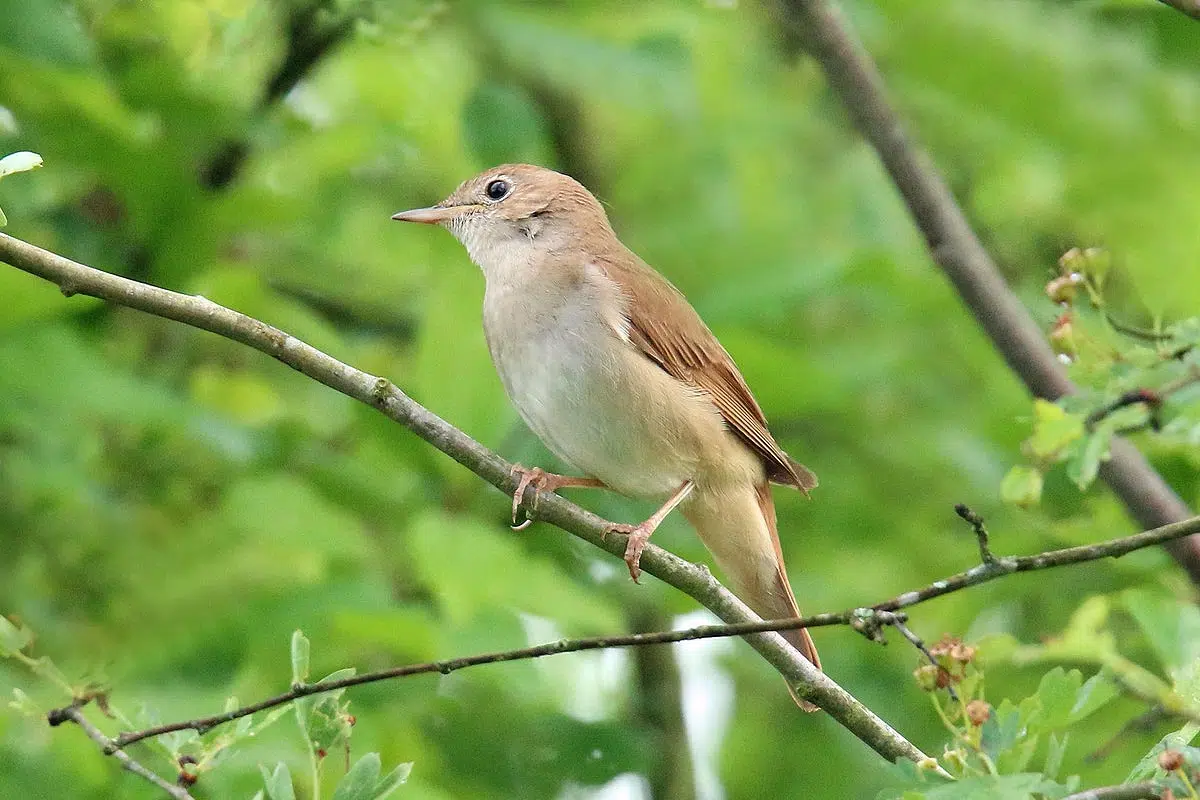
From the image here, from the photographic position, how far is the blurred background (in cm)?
493

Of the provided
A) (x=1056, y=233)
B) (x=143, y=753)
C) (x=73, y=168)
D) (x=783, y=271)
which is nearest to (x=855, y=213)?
(x=1056, y=233)

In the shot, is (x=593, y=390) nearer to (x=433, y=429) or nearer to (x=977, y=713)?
(x=433, y=429)

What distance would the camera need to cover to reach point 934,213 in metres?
5.36

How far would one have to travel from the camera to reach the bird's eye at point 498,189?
5.87 m

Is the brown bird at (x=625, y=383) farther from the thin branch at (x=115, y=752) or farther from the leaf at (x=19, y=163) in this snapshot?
the leaf at (x=19, y=163)

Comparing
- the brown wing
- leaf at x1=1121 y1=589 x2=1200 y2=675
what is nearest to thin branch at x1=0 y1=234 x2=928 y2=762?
leaf at x1=1121 y1=589 x2=1200 y2=675

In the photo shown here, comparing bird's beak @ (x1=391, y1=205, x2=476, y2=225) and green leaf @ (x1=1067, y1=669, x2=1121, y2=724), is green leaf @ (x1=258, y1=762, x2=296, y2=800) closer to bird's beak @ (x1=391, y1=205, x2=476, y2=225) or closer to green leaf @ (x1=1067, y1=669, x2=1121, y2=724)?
green leaf @ (x1=1067, y1=669, x2=1121, y2=724)

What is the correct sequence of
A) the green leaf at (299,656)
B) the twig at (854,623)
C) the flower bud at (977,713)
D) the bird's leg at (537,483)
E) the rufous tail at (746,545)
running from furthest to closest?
the rufous tail at (746,545), the bird's leg at (537,483), the green leaf at (299,656), the twig at (854,623), the flower bud at (977,713)

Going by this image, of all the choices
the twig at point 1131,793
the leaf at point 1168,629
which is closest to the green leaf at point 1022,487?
the leaf at point 1168,629

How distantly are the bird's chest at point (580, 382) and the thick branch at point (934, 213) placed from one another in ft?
4.06

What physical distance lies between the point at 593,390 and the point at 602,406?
64 mm

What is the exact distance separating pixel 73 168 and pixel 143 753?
97.6 inches

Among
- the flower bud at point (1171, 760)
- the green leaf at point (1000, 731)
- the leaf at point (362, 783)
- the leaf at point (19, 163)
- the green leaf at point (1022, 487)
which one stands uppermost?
the leaf at point (19, 163)

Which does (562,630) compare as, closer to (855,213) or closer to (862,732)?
(862,732)
